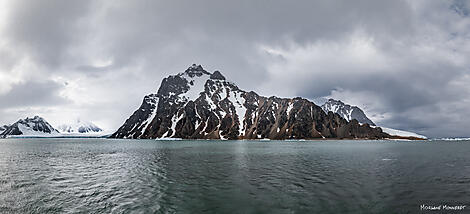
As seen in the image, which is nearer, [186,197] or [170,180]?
[186,197]

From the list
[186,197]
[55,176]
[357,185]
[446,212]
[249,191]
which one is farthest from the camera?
[55,176]

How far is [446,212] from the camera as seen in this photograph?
2009cm

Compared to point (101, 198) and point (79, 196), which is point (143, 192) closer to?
point (101, 198)

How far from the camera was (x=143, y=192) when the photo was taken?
2853 cm

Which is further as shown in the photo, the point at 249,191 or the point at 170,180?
the point at 170,180

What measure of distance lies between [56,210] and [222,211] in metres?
15.9

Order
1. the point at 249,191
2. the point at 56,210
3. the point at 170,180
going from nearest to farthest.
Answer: the point at 56,210 → the point at 249,191 → the point at 170,180

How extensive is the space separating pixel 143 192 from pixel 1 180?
26.8 meters

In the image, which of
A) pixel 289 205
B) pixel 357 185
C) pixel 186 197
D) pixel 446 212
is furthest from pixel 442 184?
pixel 186 197

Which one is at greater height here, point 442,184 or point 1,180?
point 442,184

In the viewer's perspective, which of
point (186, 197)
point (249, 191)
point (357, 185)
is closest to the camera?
point (186, 197)

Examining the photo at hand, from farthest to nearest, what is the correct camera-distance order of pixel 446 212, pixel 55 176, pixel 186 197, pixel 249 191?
1. pixel 55 176
2. pixel 249 191
3. pixel 186 197
4. pixel 446 212

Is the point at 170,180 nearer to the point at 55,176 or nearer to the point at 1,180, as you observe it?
the point at 55,176

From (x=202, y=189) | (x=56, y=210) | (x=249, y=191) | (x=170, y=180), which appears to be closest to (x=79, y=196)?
(x=56, y=210)
